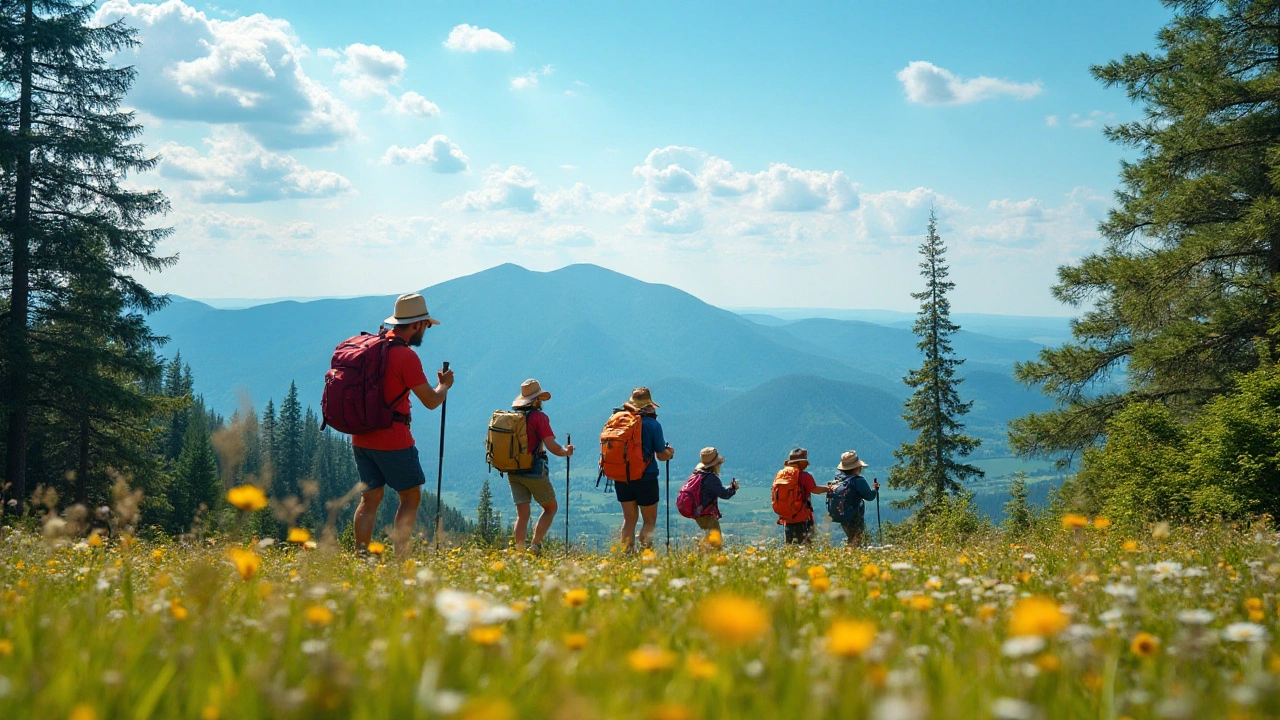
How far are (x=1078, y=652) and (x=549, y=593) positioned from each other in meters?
1.89

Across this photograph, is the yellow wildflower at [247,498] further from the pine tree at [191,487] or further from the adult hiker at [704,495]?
the pine tree at [191,487]

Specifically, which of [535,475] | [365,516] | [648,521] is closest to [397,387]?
[365,516]

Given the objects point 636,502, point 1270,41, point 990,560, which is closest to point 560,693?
point 990,560

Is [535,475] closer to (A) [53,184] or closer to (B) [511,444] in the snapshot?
(B) [511,444]

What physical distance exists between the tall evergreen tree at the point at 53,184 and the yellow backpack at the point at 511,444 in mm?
16315

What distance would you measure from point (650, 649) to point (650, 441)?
27.6ft

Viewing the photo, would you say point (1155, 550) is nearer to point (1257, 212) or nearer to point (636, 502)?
point (636, 502)

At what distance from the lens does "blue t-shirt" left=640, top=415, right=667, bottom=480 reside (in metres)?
10.3

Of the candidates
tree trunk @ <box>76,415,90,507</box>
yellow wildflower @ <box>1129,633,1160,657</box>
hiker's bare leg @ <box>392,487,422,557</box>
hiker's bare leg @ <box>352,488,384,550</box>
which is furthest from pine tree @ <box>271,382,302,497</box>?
yellow wildflower @ <box>1129,633,1160,657</box>

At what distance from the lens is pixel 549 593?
3.12 m

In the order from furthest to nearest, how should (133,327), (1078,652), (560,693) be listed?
(133,327)
(1078,652)
(560,693)

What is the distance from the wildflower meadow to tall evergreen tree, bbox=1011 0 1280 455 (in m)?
14.7

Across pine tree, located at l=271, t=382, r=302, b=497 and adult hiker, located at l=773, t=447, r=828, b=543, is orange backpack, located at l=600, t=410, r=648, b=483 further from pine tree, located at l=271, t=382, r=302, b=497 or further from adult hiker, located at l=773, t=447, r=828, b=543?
pine tree, located at l=271, t=382, r=302, b=497

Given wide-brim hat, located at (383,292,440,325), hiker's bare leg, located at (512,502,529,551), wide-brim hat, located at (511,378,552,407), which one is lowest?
hiker's bare leg, located at (512,502,529,551)
